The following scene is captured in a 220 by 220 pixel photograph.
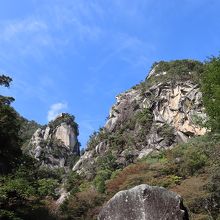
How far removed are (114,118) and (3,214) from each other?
37.5m

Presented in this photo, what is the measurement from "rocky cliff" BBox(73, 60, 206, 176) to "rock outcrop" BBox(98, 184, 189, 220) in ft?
109

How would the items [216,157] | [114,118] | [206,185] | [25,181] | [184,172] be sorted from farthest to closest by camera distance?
1. [114,118]
2. [184,172]
3. [206,185]
4. [216,157]
5. [25,181]

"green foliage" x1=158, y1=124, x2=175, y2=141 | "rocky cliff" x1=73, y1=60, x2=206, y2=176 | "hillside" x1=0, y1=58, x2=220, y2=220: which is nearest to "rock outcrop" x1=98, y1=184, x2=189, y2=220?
"hillside" x1=0, y1=58, x2=220, y2=220

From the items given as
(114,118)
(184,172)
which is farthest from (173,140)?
(184,172)

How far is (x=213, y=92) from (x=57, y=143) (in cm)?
5012

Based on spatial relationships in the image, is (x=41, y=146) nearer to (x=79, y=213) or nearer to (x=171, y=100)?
(x=171, y=100)

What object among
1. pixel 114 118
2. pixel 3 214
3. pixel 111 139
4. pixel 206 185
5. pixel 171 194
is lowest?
pixel 171 194

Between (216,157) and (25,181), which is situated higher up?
(216,157)

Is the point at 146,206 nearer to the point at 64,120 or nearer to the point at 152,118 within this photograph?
the point at 152,118

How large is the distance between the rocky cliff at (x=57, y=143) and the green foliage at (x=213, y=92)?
43.3 m

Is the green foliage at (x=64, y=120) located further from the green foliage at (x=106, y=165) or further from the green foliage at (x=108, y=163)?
the green foliage at (x=108, y=163)

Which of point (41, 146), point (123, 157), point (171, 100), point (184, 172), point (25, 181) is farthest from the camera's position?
point (41, 146)

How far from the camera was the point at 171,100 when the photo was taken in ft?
152

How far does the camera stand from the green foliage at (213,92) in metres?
19.3
